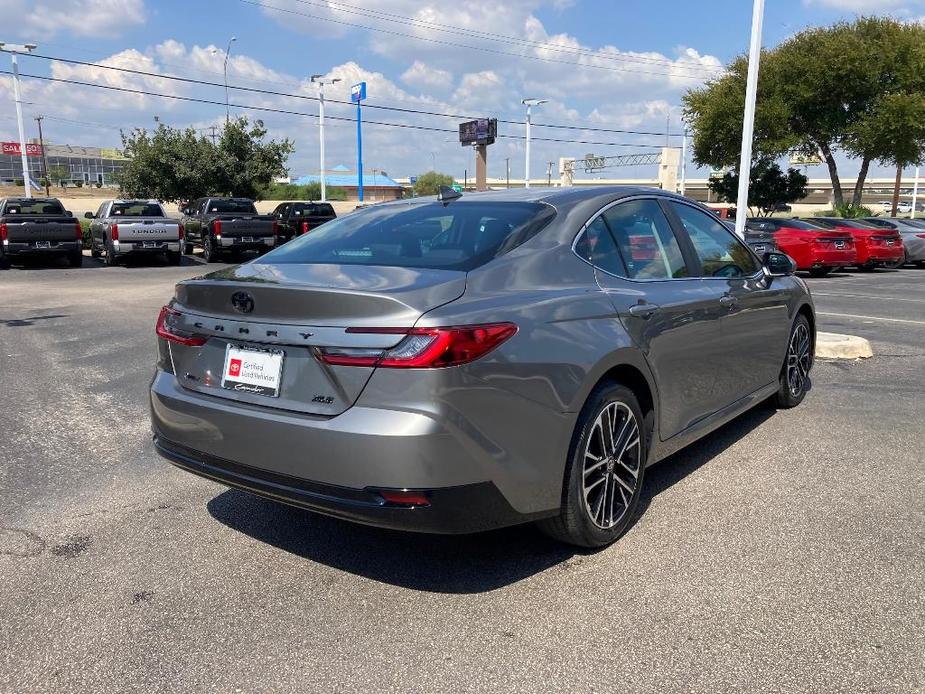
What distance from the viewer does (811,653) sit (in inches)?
109

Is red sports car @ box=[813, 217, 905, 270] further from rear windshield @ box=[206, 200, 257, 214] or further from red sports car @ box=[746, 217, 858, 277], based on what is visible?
rear windshield @ box=[206, 200, 257, 214]

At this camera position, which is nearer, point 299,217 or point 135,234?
point 135,234

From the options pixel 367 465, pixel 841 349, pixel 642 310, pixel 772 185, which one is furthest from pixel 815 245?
pixel 772 185

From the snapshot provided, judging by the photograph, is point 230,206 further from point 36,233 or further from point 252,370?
point 252,370

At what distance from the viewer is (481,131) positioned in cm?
3994

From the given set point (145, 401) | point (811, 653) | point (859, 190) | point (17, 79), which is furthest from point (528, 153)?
point (811, 653)

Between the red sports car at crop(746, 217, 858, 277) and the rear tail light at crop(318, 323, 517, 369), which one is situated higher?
the rear tail light at crop(318, 323, 517, 369)

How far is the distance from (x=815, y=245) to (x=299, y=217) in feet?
50.0

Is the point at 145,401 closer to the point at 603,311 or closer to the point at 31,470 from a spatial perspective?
the point at 31,470

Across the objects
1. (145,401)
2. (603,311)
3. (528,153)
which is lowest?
(145,401)

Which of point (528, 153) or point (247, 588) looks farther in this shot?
point (528, 153)

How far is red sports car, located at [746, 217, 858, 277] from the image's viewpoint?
20.2m

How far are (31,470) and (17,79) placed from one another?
3465 centimetres

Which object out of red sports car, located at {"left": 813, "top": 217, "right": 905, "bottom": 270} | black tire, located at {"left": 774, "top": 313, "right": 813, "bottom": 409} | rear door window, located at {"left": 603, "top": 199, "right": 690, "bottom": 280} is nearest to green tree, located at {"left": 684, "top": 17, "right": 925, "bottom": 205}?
red sports car, located at {"left": 813, "top": 217, "right": 905, "bottom": 270}
